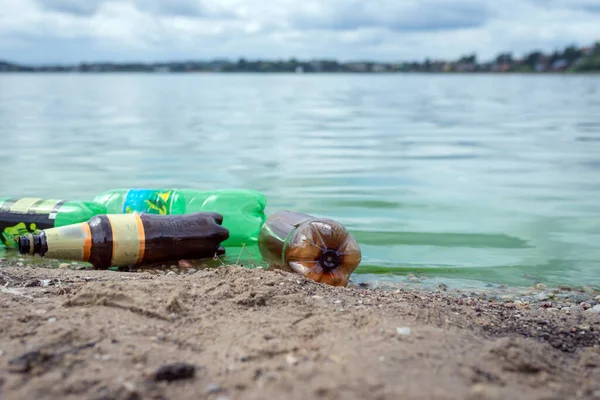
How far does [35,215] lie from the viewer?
6.44 m

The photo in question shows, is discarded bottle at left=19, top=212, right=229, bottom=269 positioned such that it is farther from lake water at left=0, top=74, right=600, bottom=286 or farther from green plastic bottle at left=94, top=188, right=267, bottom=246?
lake water at left=0, top=74, right=600, bottom=286

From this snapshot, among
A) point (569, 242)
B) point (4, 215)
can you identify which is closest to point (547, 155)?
point (569, 242)

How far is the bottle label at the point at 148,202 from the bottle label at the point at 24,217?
2.15 feet

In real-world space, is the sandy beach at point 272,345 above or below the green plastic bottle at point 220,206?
above

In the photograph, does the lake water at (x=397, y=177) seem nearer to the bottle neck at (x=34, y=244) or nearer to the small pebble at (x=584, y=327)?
the small pebble at (x=584, y=327)

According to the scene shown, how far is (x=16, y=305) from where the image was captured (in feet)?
12.0

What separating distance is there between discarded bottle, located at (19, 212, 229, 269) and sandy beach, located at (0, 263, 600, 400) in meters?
1.24

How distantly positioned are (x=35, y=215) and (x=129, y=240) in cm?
136

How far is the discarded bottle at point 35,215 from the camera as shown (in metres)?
6.38

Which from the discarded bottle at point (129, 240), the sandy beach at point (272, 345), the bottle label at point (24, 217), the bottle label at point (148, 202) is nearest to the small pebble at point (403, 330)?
the sandy beach at point (272, 345)

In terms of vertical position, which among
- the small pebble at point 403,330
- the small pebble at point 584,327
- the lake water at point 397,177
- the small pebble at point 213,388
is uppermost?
the small pebble at point 213,388

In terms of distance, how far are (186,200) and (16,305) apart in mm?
3438

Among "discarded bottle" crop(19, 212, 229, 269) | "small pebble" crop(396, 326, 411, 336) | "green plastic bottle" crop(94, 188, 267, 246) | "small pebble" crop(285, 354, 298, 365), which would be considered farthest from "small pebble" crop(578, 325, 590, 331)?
"green plastic bottle" crop(94, 188, 267, 246)

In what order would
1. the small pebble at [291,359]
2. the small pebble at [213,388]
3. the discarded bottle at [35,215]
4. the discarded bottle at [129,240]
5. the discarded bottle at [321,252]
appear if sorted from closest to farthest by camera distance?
the small pebble at [213,388] < the small pebble at [291,359] < the discarded bottle at [321,252] < the discarded bottle at [129,240] < the discarded bottle at [35,215]
